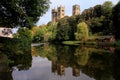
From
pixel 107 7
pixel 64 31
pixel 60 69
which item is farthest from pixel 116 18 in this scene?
pixel 64 31

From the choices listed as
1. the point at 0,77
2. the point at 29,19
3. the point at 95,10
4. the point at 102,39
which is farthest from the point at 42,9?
the point at 95,10

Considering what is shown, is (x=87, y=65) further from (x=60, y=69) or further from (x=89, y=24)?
(x=89, y=24)

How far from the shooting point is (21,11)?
79.2ft

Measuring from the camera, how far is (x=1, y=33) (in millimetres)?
25766

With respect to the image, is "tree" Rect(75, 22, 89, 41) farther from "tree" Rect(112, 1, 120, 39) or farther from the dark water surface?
the dark water surface

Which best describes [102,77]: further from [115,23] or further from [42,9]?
[115,23]

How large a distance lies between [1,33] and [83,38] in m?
78.1

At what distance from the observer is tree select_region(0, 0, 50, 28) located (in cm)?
2338

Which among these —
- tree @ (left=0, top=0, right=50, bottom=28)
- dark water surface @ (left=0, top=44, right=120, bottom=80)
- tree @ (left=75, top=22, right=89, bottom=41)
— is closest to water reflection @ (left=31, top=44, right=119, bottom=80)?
dark water surface @ (left=0, top=44, right=120, bottom=80)

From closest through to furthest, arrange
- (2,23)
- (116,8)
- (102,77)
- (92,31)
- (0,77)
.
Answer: (0,77), (102,77), (2,23), (116,8), (92,31)

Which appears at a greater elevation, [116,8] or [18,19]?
[116,8]

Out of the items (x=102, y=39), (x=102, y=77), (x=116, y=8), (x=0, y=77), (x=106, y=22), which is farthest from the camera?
(x=106, y=22)

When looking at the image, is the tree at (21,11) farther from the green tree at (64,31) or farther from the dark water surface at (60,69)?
the green tree at (64,31)

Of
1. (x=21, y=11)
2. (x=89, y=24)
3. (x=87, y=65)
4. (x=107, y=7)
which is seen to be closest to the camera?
(x=21, y=11)
